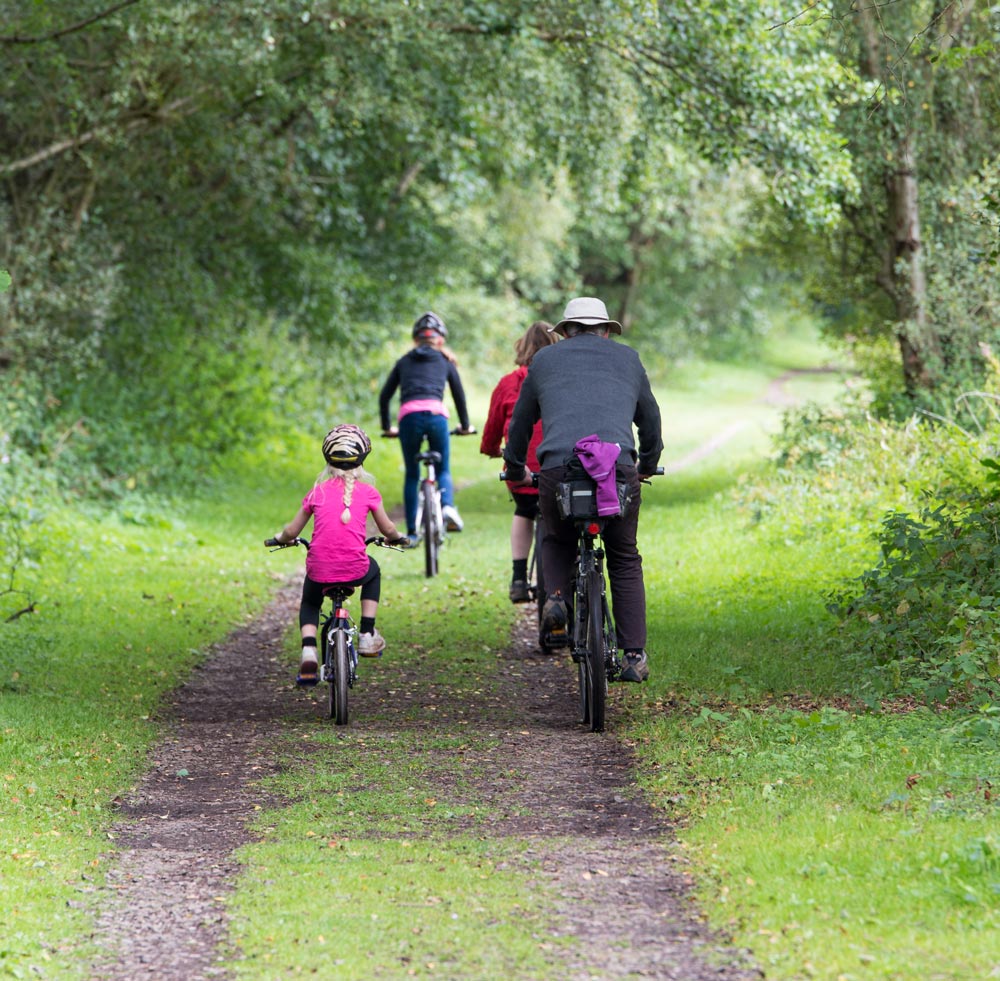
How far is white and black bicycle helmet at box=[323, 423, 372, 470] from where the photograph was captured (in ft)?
26.3

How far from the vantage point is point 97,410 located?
18.4 meters

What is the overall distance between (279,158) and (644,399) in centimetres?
1492

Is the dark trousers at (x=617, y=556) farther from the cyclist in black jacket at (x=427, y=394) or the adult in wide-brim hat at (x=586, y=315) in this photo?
the cyclist in black jacket at (x=427, y=394)

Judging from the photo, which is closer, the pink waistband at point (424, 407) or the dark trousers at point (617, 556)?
the dark trousers at point (617, 556)

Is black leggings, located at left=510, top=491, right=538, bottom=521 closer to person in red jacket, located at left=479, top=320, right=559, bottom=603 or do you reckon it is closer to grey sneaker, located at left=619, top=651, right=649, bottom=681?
person in red jacket, located at left=479, top=320, right=559, bottom=603

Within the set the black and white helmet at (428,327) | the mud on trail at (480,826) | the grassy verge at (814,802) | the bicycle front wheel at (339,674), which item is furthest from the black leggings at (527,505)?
the black and white helmet at (428,327)

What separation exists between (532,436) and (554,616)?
1.92 m

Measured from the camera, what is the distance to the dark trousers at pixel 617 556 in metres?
7.51

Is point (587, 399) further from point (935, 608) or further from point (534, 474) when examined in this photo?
point (935, 608)

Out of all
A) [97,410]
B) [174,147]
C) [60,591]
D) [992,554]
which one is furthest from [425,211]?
[992,554]

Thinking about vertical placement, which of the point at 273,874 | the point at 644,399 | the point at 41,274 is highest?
the point at 41,274

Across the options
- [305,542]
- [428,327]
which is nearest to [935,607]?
[305,542]

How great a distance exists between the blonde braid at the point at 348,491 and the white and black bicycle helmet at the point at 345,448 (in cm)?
4

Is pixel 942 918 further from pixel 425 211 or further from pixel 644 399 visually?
pixel 425 211
